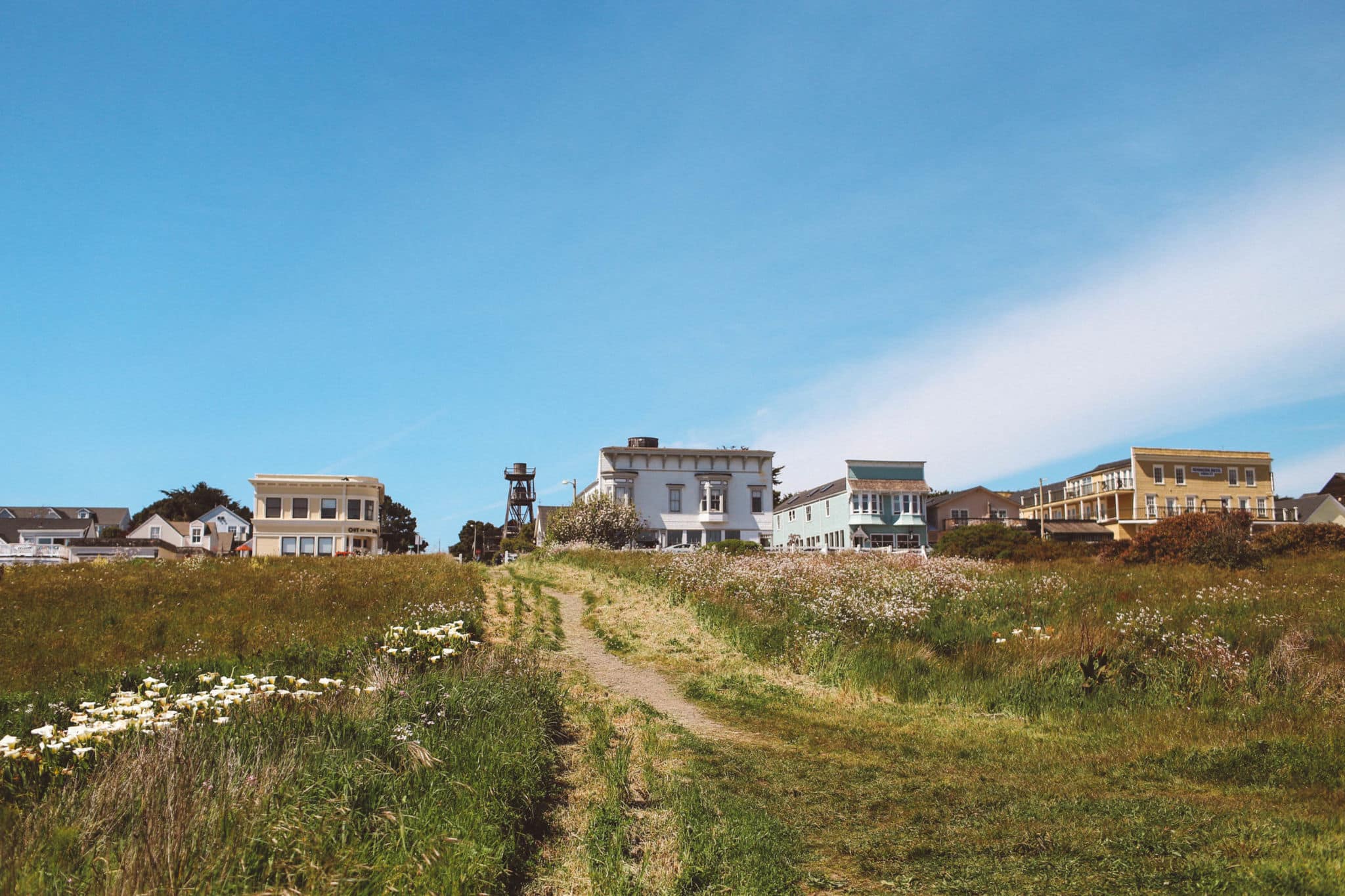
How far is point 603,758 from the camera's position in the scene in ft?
29.9

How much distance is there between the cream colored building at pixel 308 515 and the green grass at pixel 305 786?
182ft

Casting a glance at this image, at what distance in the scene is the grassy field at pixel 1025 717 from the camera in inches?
249

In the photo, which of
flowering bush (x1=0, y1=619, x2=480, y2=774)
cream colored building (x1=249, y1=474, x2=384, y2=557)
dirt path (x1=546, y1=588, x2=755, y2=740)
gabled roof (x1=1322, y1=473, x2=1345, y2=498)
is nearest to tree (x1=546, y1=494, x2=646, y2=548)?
cream colored building (x1=249, y1=474, x2=384, y2=557)

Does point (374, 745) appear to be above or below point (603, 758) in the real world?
above

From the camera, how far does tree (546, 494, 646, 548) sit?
51.2 metres

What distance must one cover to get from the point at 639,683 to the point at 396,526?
270ft

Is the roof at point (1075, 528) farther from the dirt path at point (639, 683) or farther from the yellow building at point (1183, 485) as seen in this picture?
the dirt path at point (639, 683)

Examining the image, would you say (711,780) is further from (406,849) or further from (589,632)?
(589,632)

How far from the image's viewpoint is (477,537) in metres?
90.7

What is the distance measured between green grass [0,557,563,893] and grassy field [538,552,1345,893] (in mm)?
2353

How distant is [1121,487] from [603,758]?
74783 millimetres

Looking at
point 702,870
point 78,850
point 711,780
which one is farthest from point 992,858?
point 78,850

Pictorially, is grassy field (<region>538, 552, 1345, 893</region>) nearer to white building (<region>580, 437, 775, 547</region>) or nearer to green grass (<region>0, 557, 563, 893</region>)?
green grass (<region>0, 557, 563, 893</region>)

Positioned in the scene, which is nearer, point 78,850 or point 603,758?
point 78,850
